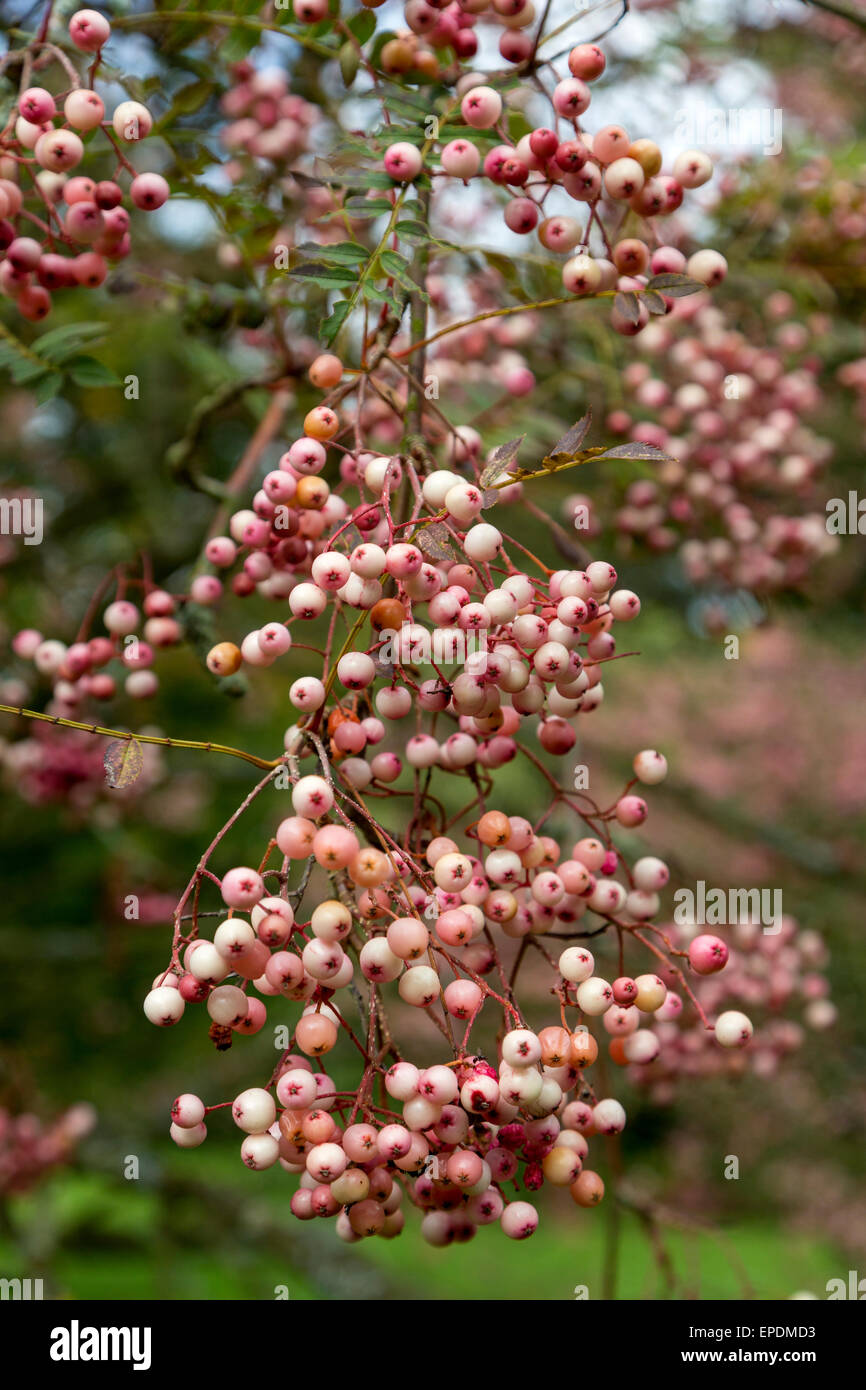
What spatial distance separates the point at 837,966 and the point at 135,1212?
2243 mm

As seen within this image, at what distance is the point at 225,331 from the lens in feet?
4.11

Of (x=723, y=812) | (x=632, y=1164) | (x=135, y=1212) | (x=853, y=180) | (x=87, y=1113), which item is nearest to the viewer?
(x=853, y=180)

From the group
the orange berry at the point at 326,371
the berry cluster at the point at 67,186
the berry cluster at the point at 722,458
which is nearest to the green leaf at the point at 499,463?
the orange berry at the point at 326,371

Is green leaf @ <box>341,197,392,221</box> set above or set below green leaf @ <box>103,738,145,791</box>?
above

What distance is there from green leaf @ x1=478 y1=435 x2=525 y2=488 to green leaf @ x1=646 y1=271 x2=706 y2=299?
0.20 m

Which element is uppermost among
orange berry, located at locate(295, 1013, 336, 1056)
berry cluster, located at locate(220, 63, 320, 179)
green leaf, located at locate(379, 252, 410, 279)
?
berry cluster, located at locate(220, 63, 320, 179)

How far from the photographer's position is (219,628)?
73.6 inches

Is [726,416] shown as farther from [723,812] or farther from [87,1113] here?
[87,1113]

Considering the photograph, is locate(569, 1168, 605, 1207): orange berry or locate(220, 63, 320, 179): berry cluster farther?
locate(220, 63, 320, 179): berry cluster

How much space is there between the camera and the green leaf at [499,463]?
0.69 metres

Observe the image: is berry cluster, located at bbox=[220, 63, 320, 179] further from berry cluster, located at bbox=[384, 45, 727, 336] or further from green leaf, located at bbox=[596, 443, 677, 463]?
green leaf, located at bbox=[596, 443, 677, 463]

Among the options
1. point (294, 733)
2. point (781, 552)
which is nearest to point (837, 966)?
point (781, 552)

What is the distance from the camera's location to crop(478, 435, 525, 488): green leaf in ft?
2.26

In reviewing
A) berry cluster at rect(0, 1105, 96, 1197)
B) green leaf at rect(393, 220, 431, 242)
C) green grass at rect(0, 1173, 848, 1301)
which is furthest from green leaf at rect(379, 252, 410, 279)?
berry cluster at rect(0, 1105, 96, 1197)
